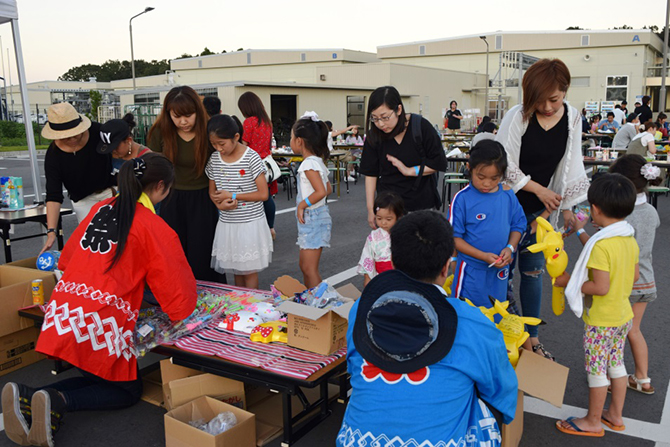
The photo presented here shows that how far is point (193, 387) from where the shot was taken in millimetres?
3037

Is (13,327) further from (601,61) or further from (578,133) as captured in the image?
(601,61)

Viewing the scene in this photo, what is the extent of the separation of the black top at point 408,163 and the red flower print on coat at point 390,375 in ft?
6.75

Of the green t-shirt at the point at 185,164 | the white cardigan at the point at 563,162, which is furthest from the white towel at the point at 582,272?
the green t-shirt at the point at 185,164

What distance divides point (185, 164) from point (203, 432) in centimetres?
223

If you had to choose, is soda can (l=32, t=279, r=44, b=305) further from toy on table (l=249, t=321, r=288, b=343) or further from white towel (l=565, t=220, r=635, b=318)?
white towel (l=565, t=220, r=635, b=318)

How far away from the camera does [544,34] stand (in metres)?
42.1

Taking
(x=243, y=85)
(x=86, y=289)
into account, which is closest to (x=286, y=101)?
(x=243, y=85)

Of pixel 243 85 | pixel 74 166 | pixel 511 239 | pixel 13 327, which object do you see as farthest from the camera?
pixel 243 85

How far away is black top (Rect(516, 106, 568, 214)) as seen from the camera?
360 centimetres

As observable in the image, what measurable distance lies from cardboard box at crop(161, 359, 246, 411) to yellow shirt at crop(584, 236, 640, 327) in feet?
6.36

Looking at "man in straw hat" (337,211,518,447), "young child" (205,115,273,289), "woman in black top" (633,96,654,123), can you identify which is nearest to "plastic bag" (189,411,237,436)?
"man in straw hat" (337,211,518,447)

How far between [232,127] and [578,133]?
2314 mm

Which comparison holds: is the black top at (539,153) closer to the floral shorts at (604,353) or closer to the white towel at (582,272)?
the white towel at (582,272)

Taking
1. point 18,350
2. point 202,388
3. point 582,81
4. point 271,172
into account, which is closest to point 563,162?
point 271,172
